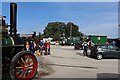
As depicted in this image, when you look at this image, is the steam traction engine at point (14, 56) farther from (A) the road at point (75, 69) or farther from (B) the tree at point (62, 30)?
(B) the tree at point (62, 30)

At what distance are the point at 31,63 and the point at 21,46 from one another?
41.4 inches

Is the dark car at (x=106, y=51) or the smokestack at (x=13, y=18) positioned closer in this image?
the smokestack at (x=13, y=18)

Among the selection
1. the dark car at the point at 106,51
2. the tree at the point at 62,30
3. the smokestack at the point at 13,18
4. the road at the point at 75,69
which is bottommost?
the road at the point at 75,69

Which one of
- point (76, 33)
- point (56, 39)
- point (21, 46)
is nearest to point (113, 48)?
point (21, 46)

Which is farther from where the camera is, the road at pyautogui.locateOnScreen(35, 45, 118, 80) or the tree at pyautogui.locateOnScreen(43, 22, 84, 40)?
the tree at pyautogui.locateOnScreen(43, 22, 84, 40)

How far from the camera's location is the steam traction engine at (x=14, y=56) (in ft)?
30.4

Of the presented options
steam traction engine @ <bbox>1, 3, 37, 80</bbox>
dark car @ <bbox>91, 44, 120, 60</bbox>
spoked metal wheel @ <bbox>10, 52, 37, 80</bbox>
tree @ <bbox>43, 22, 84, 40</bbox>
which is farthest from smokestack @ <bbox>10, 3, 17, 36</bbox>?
tree @ <bbox>43, 22, 84, 40</bbox>

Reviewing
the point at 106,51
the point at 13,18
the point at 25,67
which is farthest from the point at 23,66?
the point at 106,51

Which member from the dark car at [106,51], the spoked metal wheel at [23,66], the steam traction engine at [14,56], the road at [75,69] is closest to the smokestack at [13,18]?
the steam traction engine at [14,56]

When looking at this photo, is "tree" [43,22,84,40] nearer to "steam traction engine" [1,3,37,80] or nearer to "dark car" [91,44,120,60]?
"dark car" [91,44,120,60]

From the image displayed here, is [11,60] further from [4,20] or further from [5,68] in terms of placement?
[4,20]

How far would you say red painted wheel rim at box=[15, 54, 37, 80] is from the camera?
931 centimetres

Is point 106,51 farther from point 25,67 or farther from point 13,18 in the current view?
point 25,67

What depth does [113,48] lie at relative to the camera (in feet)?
86.4
